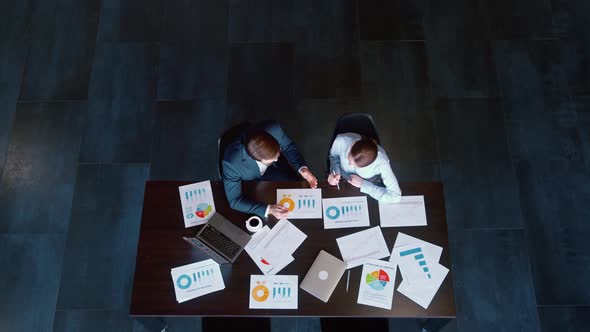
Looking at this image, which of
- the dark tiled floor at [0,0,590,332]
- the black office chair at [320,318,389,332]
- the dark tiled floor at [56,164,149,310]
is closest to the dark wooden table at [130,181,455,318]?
the black office chair at [320,318,389,332]

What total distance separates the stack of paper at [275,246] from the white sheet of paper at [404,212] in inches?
18.0

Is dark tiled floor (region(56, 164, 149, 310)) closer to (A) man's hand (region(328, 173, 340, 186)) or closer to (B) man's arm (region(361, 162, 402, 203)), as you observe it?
(A) man's hand (region(328, 173, 340, 186))

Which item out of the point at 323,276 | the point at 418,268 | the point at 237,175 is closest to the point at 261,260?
the point at 323,276

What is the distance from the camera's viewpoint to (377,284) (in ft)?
6.52

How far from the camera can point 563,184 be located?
3.00 meters

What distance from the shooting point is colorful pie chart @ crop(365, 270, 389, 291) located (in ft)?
6.50

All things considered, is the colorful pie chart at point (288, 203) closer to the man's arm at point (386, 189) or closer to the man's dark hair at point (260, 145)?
the man's dark hair at point (260, 145)

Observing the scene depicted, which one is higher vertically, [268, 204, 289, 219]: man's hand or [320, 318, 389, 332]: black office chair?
[268, 204, 289, 219]: man's hand

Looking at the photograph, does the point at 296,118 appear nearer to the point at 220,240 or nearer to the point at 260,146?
the point at 260,146

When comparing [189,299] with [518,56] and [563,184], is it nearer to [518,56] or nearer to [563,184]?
[563,184]

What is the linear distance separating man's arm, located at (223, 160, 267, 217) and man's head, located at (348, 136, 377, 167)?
558 mm

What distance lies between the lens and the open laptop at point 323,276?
6.44ft

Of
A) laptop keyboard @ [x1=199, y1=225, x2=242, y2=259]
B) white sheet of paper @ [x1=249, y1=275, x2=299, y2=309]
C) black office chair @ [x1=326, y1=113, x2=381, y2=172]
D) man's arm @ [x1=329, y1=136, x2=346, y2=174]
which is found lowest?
white sheet of paper @ [x1=249, y1=275, x2=299, y2=309]

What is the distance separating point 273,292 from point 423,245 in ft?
2.70
